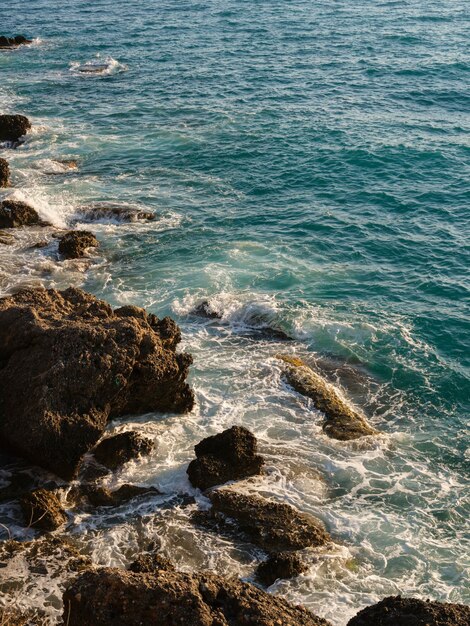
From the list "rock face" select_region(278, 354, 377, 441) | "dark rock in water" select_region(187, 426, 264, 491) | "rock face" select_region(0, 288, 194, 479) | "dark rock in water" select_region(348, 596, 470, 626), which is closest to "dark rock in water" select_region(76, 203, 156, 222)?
"rock face" select_region(278, 354, 377, 441)

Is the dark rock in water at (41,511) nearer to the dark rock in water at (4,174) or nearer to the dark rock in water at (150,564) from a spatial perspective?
the dark rock in water at (150,564)

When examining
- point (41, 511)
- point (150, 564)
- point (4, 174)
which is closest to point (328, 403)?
point (150, 564)

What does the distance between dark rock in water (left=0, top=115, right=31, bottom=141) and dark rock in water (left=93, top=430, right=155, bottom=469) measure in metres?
25.8

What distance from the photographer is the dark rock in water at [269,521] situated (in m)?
14.5

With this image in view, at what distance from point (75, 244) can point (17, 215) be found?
3979 millimetres

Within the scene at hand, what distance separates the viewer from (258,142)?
36.6 metres

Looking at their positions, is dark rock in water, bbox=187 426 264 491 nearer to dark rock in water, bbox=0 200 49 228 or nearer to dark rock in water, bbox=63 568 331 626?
dark rock in water, bbox=63 568 331 626

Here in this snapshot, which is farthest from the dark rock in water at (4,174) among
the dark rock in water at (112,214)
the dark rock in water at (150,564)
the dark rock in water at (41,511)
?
the dark rock in water at (150,564)

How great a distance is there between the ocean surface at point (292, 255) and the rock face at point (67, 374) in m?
1.41

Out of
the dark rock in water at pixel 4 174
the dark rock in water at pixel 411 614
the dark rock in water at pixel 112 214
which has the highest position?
the dark rock in water at pixel 4 174

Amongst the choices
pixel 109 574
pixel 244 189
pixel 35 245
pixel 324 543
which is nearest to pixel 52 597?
pixel 109 574

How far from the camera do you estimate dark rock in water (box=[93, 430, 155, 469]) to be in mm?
16328

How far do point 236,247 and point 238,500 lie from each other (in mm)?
13937

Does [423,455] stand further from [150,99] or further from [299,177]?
[150,99]
